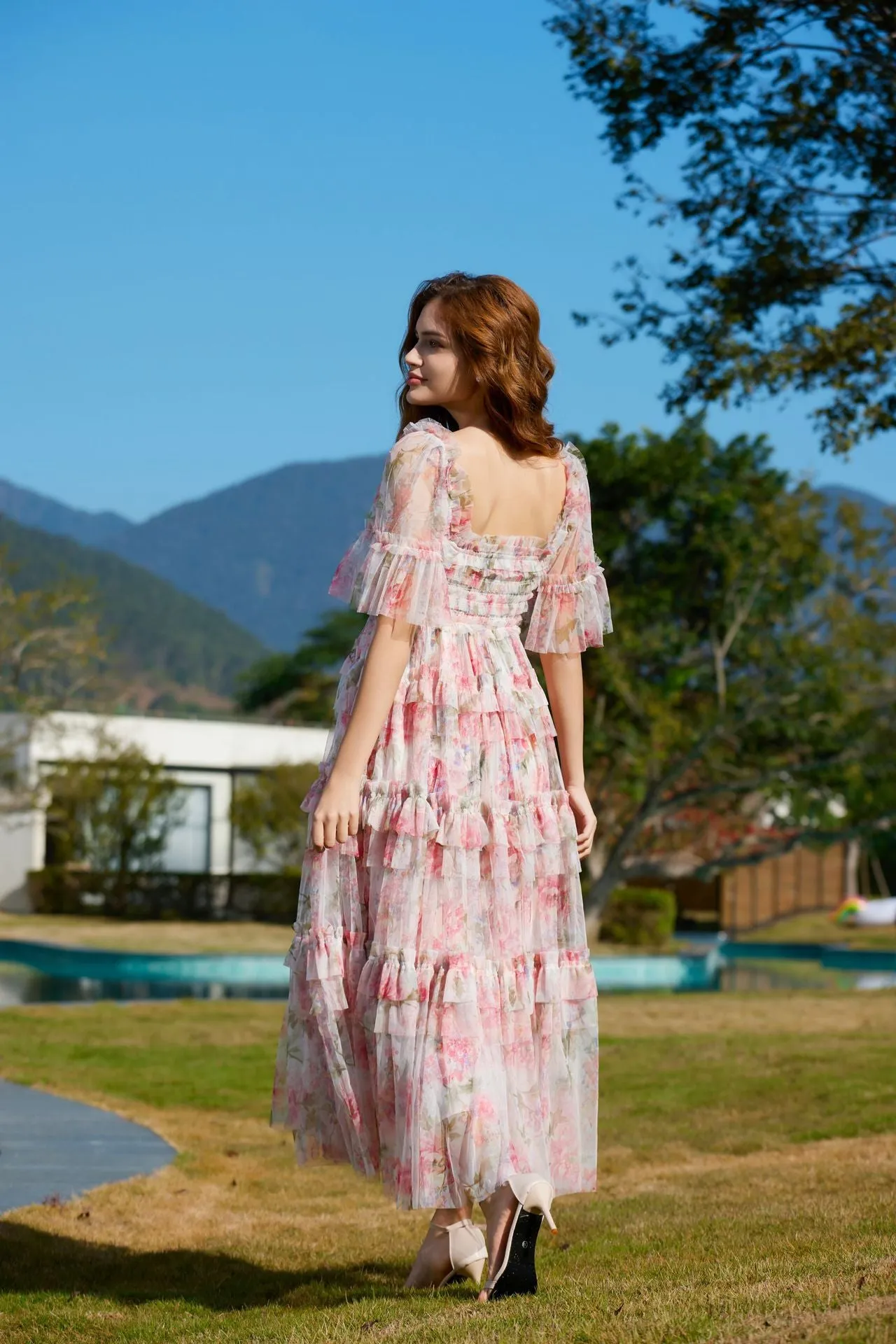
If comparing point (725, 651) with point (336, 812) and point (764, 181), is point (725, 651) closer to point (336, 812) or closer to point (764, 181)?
point (764, 181)

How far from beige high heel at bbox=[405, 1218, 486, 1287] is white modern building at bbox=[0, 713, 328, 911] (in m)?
24.1

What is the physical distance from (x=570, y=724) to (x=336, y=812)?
26.1 inches

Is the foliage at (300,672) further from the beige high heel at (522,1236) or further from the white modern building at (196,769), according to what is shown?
the beige high heel at (522,1236)

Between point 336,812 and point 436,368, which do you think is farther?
point 436,368

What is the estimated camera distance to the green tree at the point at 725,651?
19812 mm

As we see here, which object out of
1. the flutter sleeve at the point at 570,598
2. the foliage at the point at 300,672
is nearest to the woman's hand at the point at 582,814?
the flutter sleeve at the point at 570,598

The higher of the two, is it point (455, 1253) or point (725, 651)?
point (725, 651)

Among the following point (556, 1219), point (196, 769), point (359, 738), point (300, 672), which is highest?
point (300, 672)

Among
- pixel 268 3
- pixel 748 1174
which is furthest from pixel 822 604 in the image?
pixel 748 1174

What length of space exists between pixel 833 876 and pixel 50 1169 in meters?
26.7

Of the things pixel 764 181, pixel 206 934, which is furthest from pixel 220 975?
pixel 764 181

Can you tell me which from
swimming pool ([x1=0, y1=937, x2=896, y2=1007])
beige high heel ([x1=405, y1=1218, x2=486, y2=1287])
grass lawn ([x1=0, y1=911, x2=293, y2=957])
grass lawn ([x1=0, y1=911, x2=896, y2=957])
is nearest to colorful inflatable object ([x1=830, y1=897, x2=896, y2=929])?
grass lawn ([x1=0, y1=911, x2=896, y2=957])

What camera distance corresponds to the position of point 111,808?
2616 centimetres

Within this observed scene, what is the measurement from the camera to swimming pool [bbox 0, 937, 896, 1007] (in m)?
16.0
